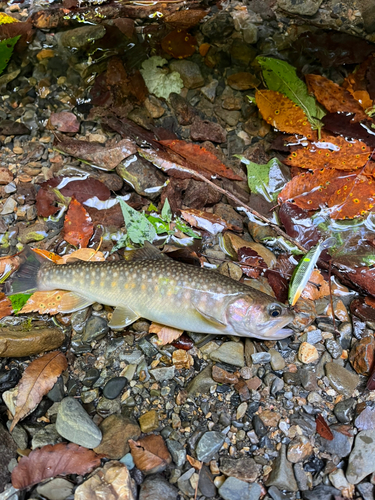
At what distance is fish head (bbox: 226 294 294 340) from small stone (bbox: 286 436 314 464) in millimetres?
863

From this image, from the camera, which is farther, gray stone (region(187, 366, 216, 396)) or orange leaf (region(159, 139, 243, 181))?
orange leaf (region(159, 139, 243, 181))

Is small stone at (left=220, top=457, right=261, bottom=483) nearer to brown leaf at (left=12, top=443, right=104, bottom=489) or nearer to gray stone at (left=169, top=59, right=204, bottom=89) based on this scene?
brown leaf at (left=12, top=443, right=104, bottom=489)

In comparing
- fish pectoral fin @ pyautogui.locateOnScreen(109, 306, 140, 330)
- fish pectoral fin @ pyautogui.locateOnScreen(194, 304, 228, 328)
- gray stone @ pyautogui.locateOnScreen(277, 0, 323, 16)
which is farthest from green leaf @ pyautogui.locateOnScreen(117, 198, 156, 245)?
gray stone @ pyautogui.locateOnScreen(277, 0, 323, 16)

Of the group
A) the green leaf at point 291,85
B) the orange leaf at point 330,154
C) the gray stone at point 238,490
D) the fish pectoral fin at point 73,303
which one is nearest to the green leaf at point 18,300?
the fish pectoral fin at point 73,303

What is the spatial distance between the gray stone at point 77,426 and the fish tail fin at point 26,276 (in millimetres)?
1327

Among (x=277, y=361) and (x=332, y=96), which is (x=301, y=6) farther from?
(x=277, y=361)

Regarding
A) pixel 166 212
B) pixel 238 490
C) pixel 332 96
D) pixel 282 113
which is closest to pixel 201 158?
pixel 166 212

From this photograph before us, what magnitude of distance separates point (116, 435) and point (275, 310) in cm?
172

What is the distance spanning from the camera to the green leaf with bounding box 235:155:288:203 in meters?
4.67

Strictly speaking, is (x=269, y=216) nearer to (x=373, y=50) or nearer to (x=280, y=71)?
(x=280, y=71)

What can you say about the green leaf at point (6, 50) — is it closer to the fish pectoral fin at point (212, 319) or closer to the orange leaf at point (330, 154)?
the orange leaf at point (330, 154)

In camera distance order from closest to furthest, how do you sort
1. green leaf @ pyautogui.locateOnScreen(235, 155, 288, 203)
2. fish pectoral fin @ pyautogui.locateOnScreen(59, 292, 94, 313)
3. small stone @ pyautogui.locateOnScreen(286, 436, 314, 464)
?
small stone @ pyautogui.locateOnScreen(286, 436, 314, 464) < fish pectoral fin @ pyautogui.locateOnScreen(59, 292, 94, 313) < green leaf @ pyautogui.locateOnScreen(235, 155, 288, 203)

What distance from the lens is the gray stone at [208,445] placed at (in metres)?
3.00

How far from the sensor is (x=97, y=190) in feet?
15.3
